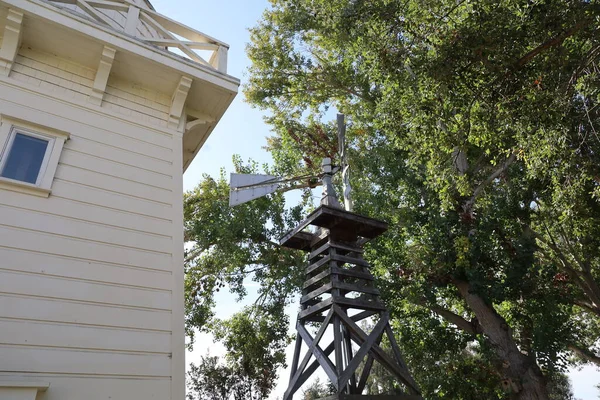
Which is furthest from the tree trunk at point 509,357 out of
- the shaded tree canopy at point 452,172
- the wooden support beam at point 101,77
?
the wooden support beam at point 101,77

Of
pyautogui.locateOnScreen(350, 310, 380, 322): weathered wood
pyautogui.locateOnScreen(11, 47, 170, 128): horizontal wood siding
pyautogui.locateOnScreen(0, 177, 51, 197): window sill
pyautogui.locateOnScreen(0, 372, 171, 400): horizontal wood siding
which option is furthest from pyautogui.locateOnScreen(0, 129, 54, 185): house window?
pyautogui.locateOnScreen(350, 310, 380, 322): weathered wood

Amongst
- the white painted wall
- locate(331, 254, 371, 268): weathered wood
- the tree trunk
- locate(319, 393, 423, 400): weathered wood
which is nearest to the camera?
the white painted wall

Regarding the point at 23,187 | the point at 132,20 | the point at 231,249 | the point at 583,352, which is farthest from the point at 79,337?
the point at 583,352

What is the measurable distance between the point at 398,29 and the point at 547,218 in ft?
24.9

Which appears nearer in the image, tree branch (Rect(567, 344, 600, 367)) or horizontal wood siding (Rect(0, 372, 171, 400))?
horizontal wood siding (Rect(0, 372, 171, 400))

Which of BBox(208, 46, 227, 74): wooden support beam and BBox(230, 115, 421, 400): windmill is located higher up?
BBox(208, 46, 227, 74): wooden support beam

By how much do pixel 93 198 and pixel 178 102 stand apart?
1869mm

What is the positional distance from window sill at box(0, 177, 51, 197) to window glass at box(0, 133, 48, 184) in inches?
5.9

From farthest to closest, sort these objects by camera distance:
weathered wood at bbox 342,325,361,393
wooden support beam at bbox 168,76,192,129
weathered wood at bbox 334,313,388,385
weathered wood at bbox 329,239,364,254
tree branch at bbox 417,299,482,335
Result: tree branch at bbox 417,299,482,335 < weathered wood at bbox 329,239,364,254 < weathered wood at bbox 342,325,361,393 < wooden support beam at bbox 168,76,192,129 < weathered wood at bbox 334,313,388,385

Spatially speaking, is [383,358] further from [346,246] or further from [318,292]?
[346,246]

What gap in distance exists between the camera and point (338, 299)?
17.5 ft

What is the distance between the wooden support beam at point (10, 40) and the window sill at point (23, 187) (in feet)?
4.79

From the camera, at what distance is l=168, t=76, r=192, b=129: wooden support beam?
18.2 ft

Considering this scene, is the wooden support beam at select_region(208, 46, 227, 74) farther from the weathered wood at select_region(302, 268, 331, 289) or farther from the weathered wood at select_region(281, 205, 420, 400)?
the weathered wood at select_region(302, 268, 331, 289)
